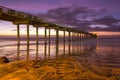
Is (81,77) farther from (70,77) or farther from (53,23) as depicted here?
(53,23)

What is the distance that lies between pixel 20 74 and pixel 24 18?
6867mm

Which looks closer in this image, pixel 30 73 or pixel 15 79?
pixel 15 79

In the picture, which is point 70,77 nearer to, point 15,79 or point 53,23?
point 15,79

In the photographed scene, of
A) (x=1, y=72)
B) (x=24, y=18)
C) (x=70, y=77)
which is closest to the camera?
(x=70, y=77)

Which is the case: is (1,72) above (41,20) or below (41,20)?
below

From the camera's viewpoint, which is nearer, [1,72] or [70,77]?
[70,77]

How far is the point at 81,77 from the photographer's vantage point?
65.4 ft

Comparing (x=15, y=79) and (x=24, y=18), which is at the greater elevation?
(x=24, y=18)

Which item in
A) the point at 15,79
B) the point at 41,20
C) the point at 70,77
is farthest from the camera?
the point at 41,20

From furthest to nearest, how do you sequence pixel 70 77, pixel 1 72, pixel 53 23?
pixel 53 23
pixel 1 72
pixel 70 77

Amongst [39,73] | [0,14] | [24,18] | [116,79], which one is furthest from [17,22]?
[116,79]

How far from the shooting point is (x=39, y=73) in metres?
21.1

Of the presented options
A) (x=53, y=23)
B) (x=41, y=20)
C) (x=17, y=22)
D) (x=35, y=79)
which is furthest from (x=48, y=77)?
(x=53, y=23)

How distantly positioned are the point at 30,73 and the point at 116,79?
7.62 meters
